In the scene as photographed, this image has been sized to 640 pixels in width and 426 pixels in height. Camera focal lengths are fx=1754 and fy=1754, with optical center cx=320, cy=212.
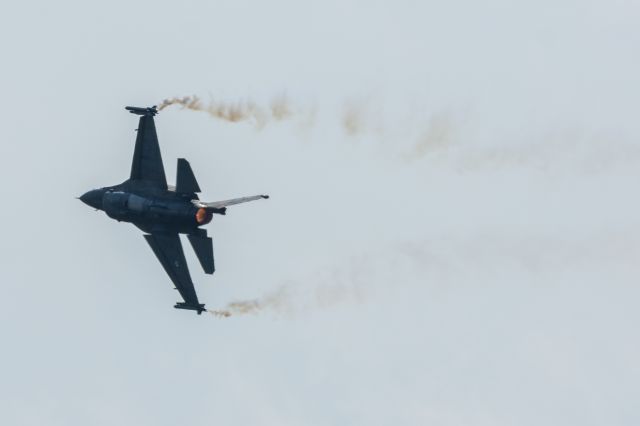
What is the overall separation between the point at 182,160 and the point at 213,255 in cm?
614

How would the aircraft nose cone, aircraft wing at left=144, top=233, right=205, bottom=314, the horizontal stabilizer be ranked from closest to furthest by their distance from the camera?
the horizontal stabilizer → aircraft wing at left=144, top=233, right=205, bottom=314 → the aircraft nose cone

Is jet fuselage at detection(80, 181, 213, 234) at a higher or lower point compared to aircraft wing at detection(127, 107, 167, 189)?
lower

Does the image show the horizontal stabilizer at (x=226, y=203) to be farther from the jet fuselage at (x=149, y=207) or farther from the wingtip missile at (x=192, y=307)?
the wingtip missile at (x=192, y=307)

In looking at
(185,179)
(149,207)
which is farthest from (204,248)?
(185,179)

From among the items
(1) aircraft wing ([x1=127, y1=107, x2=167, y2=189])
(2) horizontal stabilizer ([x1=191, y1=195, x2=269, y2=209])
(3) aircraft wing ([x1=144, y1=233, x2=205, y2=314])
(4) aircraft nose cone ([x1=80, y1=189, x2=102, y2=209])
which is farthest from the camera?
(4) aircraft nose cone ([x1=80, y1=189, x2=102, y2=209])

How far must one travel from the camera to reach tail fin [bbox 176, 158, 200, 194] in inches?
4003

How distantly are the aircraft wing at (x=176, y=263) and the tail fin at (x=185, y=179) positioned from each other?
5.70 metres

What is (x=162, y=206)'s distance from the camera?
10300cm

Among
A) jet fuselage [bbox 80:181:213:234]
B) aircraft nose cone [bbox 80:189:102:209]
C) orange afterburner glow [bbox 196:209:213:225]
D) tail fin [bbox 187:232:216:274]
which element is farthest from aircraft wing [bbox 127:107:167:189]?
orange afterburner glow [bbox 196:209:213:225]

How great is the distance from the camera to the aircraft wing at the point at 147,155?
106500 millimetres

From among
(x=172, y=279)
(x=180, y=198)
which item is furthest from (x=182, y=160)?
(x=172, y=279)

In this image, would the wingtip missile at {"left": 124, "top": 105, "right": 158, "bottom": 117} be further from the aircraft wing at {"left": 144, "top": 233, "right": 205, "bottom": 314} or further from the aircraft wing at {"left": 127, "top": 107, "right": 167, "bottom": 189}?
the aircraft wing at {"left": 144, "top": 233, "right": 205, "bottom": 314}

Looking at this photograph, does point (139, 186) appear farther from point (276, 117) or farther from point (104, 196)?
point (276, 117)

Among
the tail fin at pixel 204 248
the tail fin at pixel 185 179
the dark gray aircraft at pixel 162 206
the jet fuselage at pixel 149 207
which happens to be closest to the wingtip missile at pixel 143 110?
Answer: the dark gray aircraft at pixel 162 206
